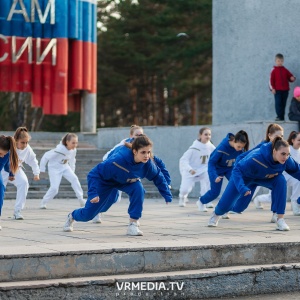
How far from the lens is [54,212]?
1456 cm

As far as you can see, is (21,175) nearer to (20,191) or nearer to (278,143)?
(20,191)

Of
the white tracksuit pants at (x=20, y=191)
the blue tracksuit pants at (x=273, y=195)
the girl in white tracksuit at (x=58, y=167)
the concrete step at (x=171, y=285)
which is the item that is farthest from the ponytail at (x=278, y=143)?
the girl in white tracksuit at (x=58, y=167)

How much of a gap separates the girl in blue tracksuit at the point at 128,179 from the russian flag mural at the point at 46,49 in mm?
16834

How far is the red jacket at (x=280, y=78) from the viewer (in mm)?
19562

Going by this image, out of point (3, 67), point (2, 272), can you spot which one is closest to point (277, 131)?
point (2, 272)

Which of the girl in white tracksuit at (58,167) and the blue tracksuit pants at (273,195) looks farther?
the girl in white tracksuit at (58,167)

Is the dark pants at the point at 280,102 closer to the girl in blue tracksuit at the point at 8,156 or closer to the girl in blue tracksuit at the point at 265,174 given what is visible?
the girl in blue tracksuit at the point at 265,174

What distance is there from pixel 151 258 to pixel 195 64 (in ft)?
118

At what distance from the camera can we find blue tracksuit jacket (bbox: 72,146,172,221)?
402 inches

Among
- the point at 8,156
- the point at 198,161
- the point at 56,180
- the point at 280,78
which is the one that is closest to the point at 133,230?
the point at 8,156

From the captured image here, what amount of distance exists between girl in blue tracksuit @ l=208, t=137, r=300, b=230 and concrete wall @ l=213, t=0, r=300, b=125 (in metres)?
9.50

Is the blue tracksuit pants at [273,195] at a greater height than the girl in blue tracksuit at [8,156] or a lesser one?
lesser

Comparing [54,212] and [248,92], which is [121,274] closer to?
[54,212]

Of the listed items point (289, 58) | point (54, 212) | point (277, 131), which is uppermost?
point (289, 58)
